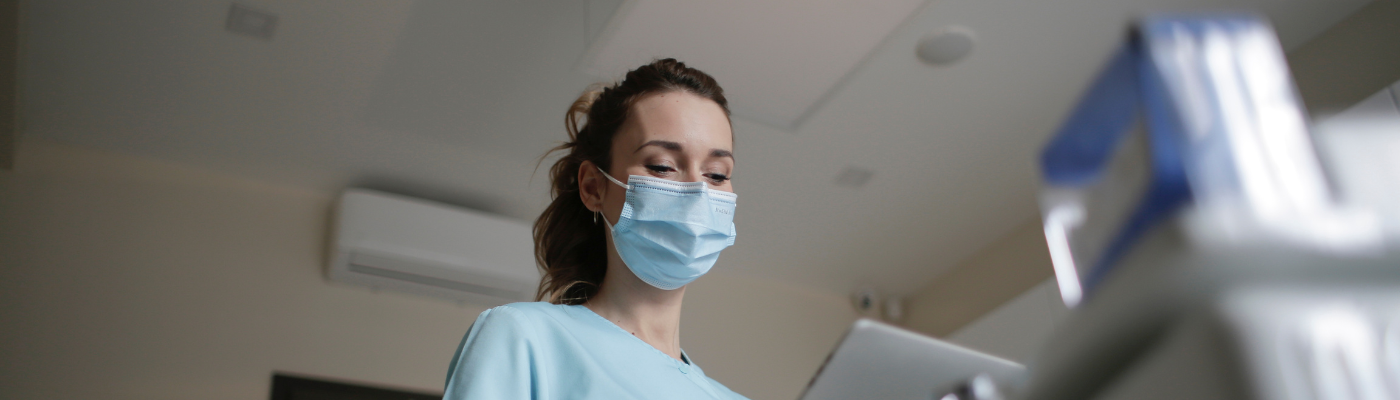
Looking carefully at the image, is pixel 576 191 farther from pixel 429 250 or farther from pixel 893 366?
pixel 429 250

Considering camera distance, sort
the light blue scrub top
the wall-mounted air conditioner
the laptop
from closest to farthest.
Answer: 1. the laptop
2. the light blue scrub top
3. the wall-mounted air conditioner

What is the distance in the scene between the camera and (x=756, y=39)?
97.4 inches

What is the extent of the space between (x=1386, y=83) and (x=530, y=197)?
273cm

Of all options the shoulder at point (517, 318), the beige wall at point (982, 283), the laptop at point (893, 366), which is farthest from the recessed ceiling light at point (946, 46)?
the laptop at point (893, 366)

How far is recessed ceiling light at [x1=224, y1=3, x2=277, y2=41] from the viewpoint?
8.83ft

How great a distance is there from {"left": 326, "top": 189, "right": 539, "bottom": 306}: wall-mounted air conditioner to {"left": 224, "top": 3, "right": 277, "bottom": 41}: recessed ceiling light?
76 centimetres

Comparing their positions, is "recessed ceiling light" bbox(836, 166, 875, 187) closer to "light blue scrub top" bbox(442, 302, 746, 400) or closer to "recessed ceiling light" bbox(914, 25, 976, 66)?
"recessed ceiling light" bbox(914, 25, 976, 66)

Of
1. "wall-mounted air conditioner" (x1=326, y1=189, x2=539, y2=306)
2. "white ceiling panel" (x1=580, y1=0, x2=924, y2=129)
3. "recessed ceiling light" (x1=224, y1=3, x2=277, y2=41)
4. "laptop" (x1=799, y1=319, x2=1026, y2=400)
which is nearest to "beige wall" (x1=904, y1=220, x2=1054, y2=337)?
"white ceiling panel" (x1=580, y1=0, x2=924, y2=129)

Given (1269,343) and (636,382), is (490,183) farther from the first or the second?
(1269,343)

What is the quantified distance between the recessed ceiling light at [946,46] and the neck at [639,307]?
62.9 inches

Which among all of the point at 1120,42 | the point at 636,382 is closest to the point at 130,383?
the point at 636,382

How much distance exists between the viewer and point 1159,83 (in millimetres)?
260

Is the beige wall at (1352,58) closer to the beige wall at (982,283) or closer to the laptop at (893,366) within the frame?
the beige wall at (982,283)

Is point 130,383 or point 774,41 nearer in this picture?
point 774,41
